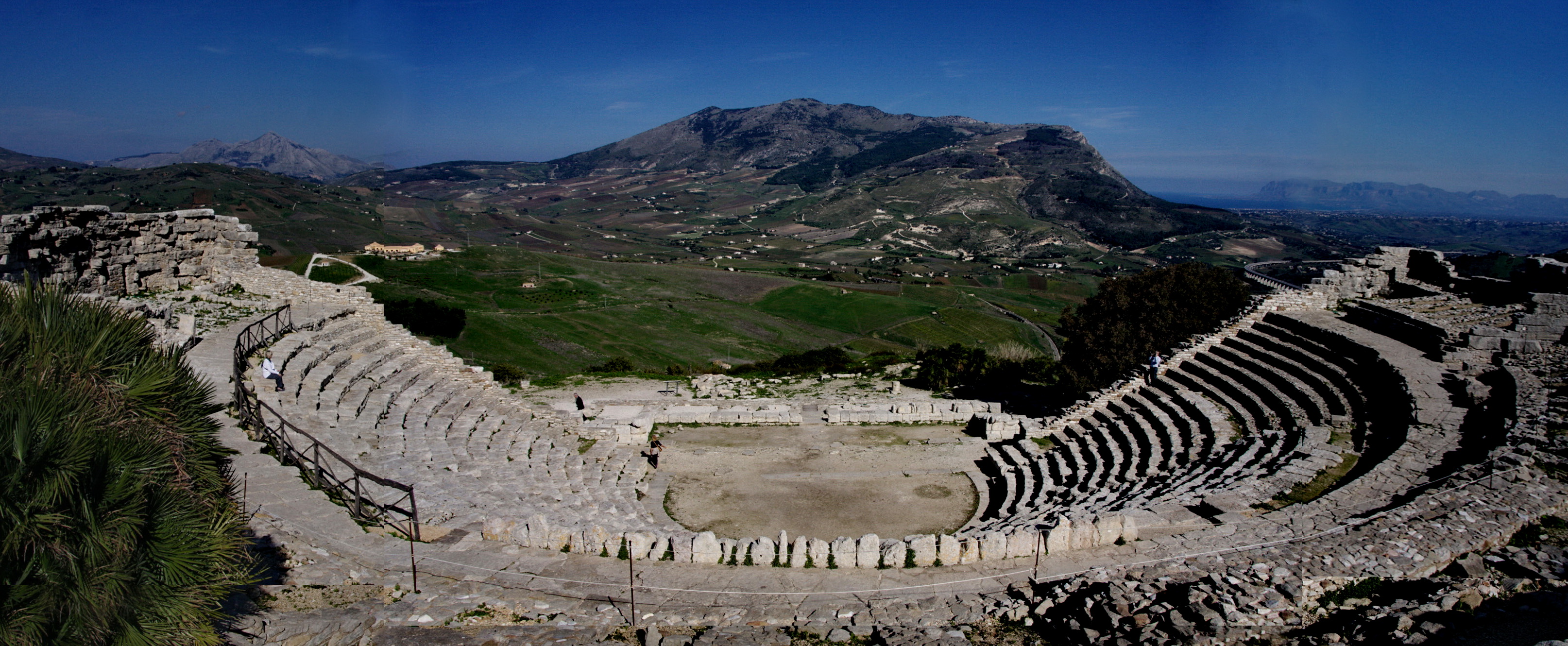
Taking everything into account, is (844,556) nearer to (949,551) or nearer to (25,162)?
(949,551)

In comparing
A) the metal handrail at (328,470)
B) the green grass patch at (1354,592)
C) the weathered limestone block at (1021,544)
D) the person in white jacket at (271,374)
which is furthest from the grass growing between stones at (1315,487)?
the person in white jacket at (271,374)

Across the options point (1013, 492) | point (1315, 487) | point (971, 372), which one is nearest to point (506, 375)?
point (971, 372)

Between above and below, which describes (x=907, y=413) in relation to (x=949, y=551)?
below

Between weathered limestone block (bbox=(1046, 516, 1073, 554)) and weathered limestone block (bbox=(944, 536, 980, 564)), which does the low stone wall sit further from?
weathered limestone block (bbox=(944, 536, 980, 564))

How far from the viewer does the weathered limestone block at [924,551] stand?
476 inches

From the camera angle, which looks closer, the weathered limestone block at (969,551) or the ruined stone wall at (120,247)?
the weathered limestone block at (969,551)

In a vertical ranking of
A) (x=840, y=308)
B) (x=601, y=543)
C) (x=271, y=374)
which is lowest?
(x=840, y=308)

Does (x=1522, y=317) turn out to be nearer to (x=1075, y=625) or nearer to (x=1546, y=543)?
(x=1546, y=543)

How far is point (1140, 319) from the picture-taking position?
25.8 m

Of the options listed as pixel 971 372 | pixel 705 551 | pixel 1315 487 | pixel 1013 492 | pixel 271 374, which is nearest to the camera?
pixel 705 551

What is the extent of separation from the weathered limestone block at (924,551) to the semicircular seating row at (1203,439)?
80.1 inches

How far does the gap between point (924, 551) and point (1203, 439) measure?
9866 millimetres

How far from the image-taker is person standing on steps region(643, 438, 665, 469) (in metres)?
20.9

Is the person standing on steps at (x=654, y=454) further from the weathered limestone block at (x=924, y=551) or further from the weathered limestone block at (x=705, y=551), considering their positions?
the weathered limestone block at (x=924, y=551)
